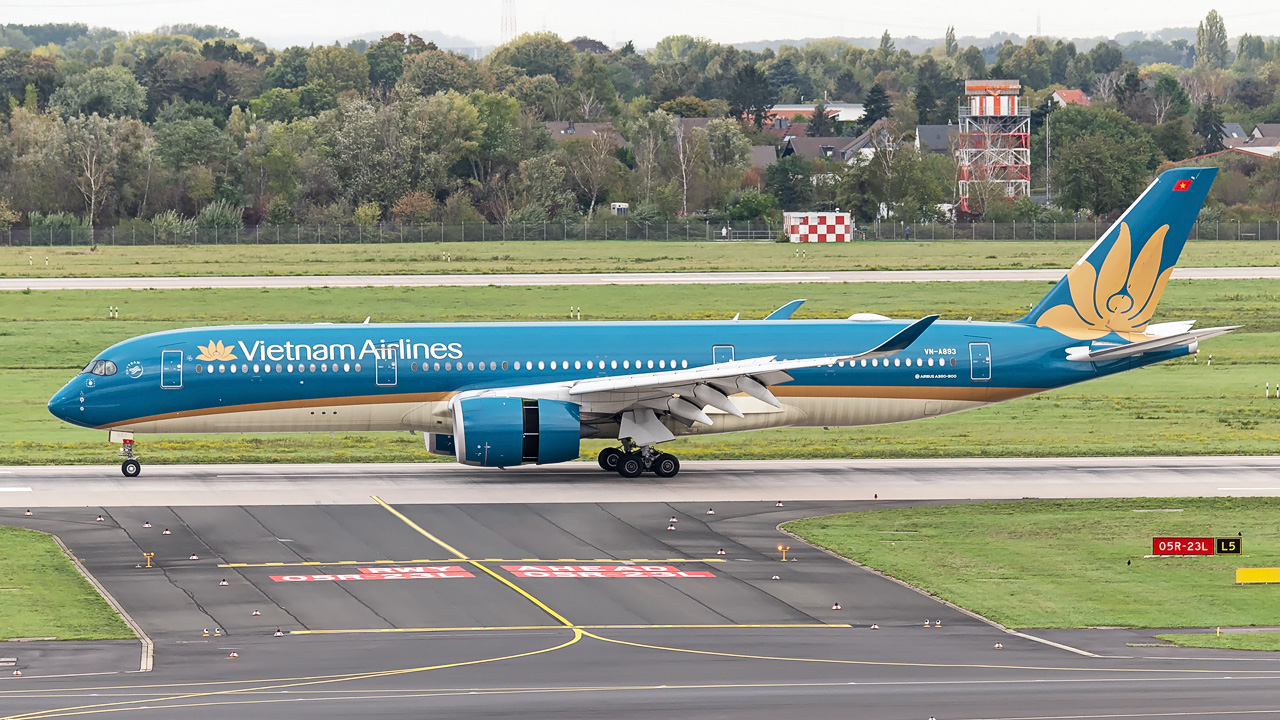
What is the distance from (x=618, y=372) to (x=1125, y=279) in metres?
14.9

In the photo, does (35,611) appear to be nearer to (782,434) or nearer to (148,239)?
(782,434)

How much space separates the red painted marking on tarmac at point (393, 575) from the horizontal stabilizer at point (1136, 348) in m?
21.1

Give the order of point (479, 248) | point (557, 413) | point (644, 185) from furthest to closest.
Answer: point (644, 185) → point (479, 248) → point (557, 413)

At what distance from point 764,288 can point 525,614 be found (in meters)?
61.5

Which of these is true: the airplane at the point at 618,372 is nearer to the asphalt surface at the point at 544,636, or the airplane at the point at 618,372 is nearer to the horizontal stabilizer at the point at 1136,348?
the horizontal stabilizer at the point at 1136,348

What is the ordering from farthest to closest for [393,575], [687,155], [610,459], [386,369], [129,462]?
[687,155]
[610,459]
[129,462]
[386,369]
[393,575]

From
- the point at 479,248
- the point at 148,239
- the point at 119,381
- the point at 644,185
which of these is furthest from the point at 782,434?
the point at 644,185

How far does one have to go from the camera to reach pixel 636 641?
2520 cm

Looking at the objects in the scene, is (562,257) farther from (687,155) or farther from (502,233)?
(687,155)

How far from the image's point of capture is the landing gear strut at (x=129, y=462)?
137 feet

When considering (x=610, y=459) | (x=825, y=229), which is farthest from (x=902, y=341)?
(x=825, y=229)

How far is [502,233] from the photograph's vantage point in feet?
435

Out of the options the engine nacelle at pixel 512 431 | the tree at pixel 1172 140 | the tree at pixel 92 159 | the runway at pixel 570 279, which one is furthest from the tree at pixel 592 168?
the engine nacelle at pixel 512 431

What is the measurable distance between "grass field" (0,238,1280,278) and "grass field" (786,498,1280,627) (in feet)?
212
